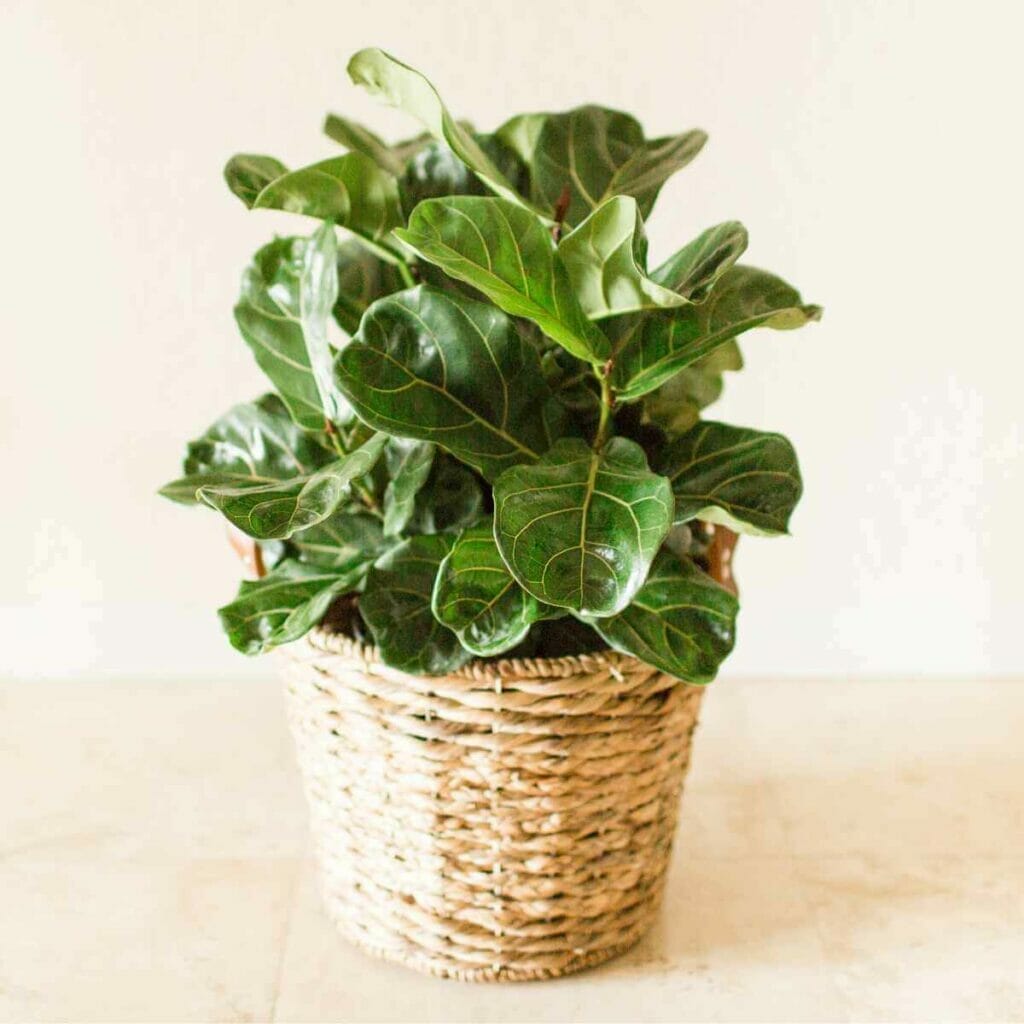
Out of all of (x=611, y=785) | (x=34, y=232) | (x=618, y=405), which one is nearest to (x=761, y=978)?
(x=611, y=785)

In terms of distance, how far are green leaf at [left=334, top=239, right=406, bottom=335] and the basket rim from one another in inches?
11.2

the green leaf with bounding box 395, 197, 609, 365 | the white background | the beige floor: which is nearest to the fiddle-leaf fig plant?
the green leaf with bounding box 395, 197, 609, 365

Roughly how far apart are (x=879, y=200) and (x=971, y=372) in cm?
26

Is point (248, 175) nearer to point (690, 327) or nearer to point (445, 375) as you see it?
point (445, 375)

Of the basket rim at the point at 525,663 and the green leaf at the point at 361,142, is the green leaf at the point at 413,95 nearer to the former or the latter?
the green leaf at the point at 361,142

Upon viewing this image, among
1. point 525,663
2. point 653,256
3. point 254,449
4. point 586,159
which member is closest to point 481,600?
point 525,663

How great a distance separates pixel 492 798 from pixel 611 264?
46cm

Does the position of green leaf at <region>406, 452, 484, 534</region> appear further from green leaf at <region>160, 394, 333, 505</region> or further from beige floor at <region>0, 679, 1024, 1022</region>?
beige floor at <region>0, 679, 1024, 1022</region>

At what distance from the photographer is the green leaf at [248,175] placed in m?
1.12

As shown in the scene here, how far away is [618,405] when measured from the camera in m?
1.17

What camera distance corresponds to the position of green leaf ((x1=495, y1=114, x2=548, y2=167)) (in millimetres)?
1214

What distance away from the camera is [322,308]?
1.12 meters

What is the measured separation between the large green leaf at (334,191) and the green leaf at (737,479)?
12.8 inches

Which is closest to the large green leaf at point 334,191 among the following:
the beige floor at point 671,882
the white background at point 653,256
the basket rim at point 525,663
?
the basket rim at point 525,663
